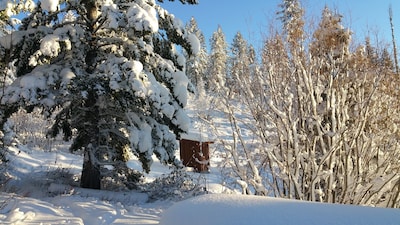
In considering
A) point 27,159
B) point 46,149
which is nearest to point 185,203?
point 27,159

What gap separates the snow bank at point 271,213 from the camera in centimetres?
172

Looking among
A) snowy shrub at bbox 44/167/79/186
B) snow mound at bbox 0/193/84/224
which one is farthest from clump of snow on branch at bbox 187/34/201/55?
snow mound at bbox 0/193/84/224

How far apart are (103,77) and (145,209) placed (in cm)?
252

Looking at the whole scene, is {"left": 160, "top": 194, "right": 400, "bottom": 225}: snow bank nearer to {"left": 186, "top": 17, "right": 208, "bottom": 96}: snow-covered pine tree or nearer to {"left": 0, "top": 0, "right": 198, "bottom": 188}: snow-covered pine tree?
{"left": 0, "top": 0, "right": 198, "bottom": 188}: snow-covered pine tree

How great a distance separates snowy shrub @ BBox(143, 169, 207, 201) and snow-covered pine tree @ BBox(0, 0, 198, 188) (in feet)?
1.31

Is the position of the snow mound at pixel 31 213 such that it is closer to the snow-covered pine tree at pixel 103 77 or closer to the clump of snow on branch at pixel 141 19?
the snow-covered pine tree at pixel 103 77

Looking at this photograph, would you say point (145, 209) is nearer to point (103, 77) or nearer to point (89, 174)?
point (89, 174)

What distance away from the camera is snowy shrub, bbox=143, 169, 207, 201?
664cm

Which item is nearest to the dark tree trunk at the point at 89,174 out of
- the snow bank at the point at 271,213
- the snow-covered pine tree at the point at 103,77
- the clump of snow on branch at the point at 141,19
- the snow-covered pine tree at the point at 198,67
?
the snow-covered pine tree at the point at 103,77

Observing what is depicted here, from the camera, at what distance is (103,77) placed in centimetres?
638

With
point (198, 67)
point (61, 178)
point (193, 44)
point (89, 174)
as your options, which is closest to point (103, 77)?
point (89, 174)

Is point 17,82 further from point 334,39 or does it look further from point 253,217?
point 253,217

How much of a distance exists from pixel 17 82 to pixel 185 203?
17.8 ft

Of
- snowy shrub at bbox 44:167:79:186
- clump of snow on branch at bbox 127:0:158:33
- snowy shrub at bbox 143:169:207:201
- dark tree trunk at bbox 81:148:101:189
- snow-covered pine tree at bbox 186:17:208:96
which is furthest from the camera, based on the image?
snow-covered pine tree at bbox 186:17:208:96
